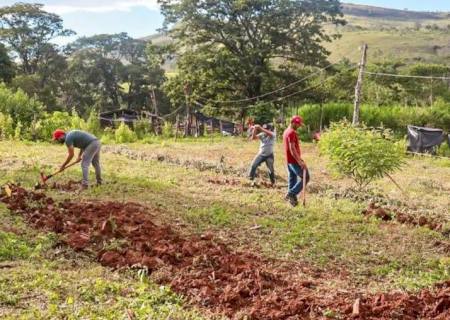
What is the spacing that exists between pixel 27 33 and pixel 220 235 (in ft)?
133

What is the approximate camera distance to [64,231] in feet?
25.5

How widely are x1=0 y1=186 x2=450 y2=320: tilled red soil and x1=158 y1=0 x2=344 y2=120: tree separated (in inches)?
991

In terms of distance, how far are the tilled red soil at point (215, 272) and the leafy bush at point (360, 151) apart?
15.5 feet

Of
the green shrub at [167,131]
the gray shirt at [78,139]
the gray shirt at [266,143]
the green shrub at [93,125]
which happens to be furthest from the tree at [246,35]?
the gray shirt at [78,139]

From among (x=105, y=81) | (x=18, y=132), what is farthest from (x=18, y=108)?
(x=105, y=81)

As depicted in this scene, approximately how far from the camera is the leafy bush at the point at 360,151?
464 inches

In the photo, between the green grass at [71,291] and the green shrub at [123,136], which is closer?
the green grass at [71,291]

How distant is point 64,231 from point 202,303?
118 inches

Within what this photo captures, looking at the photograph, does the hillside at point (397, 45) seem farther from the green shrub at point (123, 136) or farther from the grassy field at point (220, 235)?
the grassy field at point (220, 235)

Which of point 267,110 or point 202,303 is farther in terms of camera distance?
point 267,110

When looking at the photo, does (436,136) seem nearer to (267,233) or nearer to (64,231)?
(267,233)

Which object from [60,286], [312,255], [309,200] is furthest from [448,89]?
[60,286]

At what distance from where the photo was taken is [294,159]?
1014 cm

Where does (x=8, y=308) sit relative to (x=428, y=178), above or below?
above
